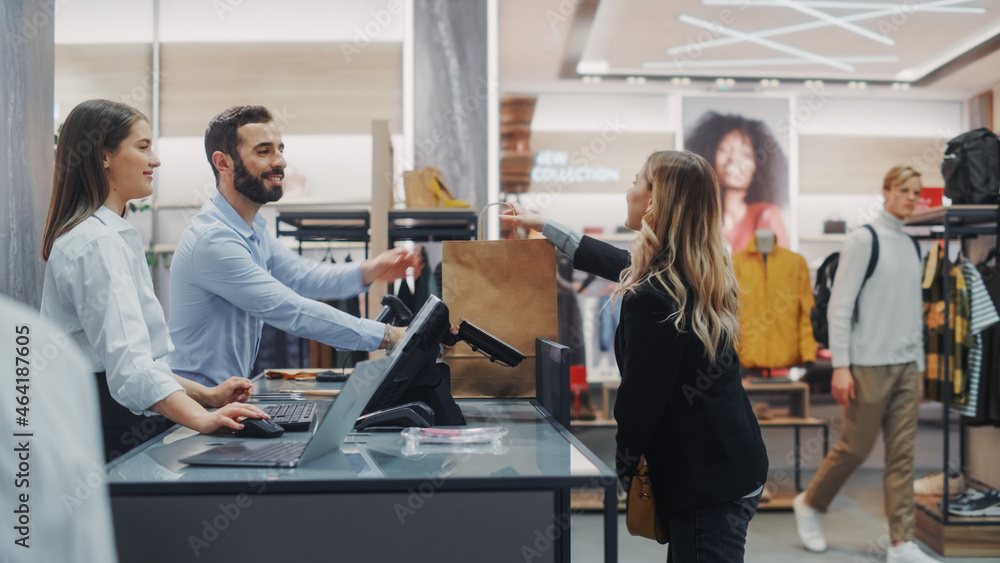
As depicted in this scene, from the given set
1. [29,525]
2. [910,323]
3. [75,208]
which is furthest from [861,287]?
[29,525]

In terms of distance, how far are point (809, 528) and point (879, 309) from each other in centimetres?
116

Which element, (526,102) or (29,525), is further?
(526,102)

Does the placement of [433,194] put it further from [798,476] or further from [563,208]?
[798,476]

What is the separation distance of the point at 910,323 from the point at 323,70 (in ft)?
12.1

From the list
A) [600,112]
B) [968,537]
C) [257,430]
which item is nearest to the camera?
[257,430]

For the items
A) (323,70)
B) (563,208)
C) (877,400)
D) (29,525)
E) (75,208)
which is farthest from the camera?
(563,208)

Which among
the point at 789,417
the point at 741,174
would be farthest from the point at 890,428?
the point at 741,174

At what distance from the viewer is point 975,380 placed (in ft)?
11.8

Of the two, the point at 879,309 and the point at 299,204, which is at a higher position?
Result: the point at 299,204

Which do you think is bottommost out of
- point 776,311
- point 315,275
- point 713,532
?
point 713,532

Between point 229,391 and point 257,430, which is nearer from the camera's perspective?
point 257,430

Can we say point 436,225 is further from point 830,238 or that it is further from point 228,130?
point 830,238

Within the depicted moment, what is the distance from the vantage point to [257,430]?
150 centimetres

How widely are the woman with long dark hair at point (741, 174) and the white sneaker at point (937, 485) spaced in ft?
6.80
